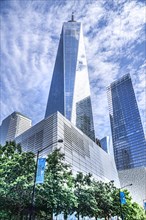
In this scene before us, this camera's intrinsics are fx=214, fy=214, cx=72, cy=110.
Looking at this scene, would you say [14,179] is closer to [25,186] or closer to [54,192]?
[25,186]

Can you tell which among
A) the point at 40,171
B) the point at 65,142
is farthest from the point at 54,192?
the point at 65,142

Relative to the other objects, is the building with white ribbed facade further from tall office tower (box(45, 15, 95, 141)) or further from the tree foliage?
tall office tower (box(45, 15, 95, 141))

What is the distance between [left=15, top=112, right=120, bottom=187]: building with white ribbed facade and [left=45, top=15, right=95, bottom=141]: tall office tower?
35625mm

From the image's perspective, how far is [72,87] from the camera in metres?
121

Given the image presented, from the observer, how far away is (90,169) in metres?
77.5

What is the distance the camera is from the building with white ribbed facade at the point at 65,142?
62375 mm

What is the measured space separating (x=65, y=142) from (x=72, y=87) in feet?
200

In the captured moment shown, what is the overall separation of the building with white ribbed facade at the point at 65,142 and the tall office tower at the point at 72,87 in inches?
1403

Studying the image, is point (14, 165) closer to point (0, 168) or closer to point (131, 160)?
point (0, 168)

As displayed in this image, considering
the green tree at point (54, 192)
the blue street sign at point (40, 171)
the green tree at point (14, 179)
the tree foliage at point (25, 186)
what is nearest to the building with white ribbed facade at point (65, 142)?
the green tree at point (54, 192)

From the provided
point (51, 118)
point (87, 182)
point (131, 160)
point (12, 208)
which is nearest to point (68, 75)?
A: point (51, 118)

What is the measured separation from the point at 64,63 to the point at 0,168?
11141 cm

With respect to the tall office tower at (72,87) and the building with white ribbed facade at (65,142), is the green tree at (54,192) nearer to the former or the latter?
the building with white ribbed facade at (65,142)

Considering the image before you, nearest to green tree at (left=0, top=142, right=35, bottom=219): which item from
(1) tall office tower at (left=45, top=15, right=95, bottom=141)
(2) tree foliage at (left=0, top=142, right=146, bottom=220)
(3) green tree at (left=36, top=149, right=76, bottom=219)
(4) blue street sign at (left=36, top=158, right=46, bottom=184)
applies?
(2) tree foliage at (left=0, top=142, right=146, bottom=220)
